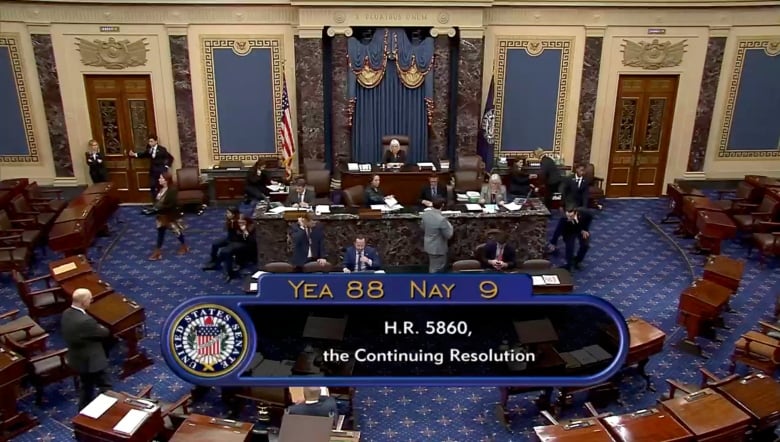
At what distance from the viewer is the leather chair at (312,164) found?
1327cm

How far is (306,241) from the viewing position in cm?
987

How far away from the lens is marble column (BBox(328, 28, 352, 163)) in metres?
13.0

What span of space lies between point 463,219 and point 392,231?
3.69 ft

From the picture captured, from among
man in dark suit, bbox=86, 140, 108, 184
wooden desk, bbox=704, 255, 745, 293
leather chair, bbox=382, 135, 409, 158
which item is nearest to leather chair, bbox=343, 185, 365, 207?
leather chair, bbox=382, 135, 409, 158

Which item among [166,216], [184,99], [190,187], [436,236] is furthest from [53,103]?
[436,236]

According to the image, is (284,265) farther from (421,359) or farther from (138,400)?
(421,359)

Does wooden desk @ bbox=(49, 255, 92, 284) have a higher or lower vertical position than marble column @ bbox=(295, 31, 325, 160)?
lower

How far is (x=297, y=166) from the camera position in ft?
46.7

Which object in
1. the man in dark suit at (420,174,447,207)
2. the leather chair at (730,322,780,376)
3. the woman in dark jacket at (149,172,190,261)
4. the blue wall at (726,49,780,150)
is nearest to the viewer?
the leather chair at (730,322,780,376)

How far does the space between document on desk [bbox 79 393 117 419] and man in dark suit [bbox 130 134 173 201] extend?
7.62 m

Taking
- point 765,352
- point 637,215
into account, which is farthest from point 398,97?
point 765,352

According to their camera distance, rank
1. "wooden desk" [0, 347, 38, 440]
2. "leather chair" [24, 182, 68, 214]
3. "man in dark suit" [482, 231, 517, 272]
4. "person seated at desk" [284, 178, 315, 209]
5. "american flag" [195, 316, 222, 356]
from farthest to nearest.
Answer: "leather chair" [24, 182, 68, 214] < "person seated at desk" [284, 178, 315, 209] < "man in dark suit" [482, 231, 517, 272] < "wooden desk" [0, 347, 38, 440] < "american flag" [195, 316, 222, 356]

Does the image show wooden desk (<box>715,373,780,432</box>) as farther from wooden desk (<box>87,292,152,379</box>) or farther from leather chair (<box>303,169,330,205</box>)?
leather chair (<box>303,169,330,205</box>)

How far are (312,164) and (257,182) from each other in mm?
1133
